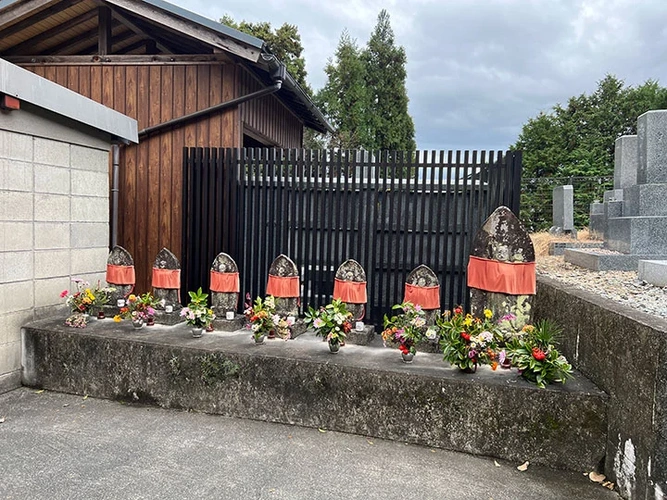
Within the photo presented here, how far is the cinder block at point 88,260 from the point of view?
4668mm

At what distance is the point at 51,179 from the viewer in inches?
170

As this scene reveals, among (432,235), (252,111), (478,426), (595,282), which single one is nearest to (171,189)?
(252,111)

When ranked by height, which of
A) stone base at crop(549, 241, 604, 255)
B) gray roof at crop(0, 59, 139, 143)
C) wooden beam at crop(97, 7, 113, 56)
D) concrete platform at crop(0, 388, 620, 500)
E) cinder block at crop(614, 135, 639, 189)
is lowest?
concrete platform at crop(0, 388, 620, 500)

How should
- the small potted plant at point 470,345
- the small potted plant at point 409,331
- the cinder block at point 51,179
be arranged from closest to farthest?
1. the small potted plant at point 470,345
2. the small potted plant at point 409,331
3. the cinder block at point 51,179

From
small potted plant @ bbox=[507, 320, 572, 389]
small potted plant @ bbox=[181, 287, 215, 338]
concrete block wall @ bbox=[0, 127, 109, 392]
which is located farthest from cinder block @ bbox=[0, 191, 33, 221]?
small potted plant @ bbox=[507, 320, 572, 389]

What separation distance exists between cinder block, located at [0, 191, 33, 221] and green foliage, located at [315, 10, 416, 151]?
15.3 m

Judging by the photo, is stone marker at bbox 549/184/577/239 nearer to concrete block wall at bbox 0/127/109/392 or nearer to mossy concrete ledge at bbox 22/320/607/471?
mossy concrete ledge at bbox 22/320/607/471

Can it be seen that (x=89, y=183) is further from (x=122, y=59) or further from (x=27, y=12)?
(x=27, y=12)

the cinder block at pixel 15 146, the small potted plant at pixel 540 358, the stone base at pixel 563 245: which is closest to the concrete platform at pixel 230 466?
the small potted plant at pixel 540 358

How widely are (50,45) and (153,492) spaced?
7.50m

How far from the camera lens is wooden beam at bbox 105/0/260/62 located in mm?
5881

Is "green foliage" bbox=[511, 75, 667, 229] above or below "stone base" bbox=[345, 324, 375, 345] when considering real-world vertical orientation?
above

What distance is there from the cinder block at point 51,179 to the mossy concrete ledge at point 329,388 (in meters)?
1.26

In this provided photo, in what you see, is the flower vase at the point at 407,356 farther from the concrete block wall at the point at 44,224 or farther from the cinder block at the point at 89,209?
the cinder block at the point at 89,209
